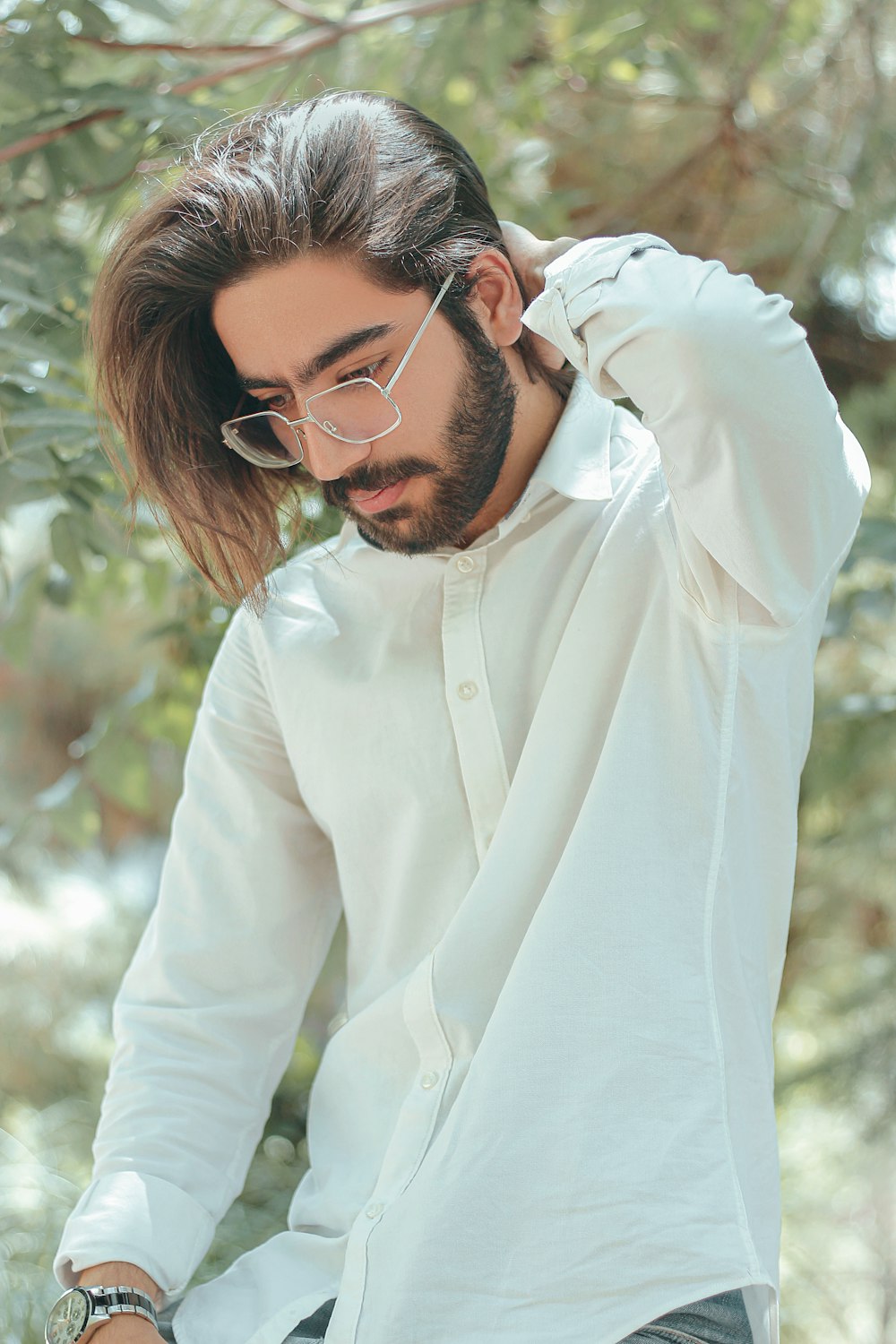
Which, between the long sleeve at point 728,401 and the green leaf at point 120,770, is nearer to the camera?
the long sleeve at point 728,401

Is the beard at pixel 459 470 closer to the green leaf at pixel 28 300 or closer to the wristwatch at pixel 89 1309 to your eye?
the green leaf at pixel 28 300

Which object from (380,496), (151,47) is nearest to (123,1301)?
(380,496)

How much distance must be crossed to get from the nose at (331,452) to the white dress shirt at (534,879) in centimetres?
15

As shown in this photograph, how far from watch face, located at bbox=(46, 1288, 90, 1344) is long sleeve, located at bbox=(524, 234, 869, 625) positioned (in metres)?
0.86

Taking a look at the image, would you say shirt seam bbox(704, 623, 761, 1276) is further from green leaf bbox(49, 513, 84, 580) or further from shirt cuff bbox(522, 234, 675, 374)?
green leaf bbox(49, 513, 84, 580)

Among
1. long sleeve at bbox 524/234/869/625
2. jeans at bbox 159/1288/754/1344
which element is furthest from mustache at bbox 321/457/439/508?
jeans at bbox 159/1288/754/1344

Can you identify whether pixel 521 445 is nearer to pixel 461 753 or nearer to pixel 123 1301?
pixel 461 753

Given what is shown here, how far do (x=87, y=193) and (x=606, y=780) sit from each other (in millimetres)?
1207

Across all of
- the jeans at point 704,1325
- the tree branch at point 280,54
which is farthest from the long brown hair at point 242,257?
the jeans at point 704,1325

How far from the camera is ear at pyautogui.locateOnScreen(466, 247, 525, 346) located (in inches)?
49.5

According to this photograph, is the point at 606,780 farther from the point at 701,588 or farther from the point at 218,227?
the point at 218,227

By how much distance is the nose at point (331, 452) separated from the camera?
120 cm

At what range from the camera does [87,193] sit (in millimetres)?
1790

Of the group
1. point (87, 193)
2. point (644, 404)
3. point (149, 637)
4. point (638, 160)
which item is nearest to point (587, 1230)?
point (644, 404)
